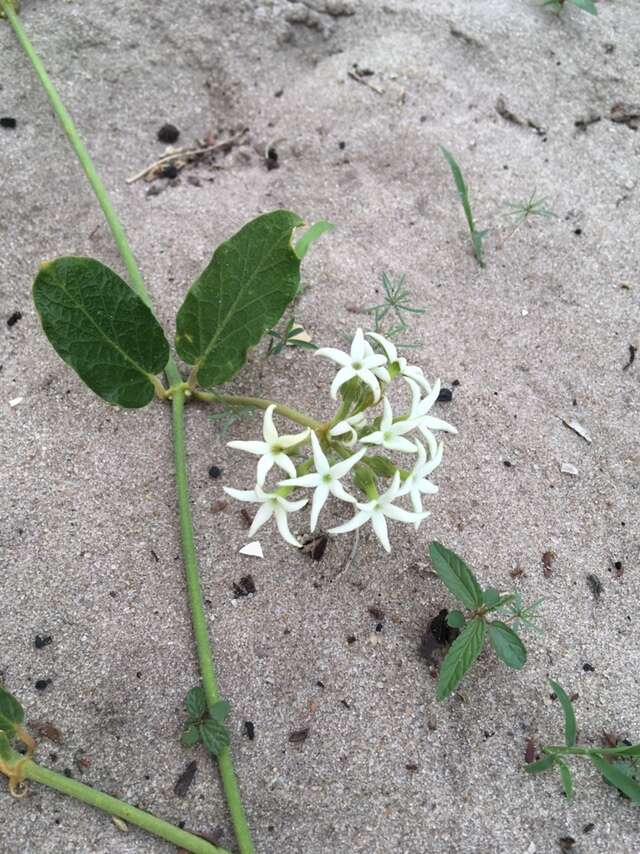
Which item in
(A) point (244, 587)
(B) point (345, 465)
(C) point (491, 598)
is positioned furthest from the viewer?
(A) point (244, 587)

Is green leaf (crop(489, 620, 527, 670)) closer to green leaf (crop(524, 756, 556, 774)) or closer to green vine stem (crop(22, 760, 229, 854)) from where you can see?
green leaf (crop(524, 756, 556, 774))

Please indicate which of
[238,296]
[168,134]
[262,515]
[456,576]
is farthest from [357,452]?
[168,134]

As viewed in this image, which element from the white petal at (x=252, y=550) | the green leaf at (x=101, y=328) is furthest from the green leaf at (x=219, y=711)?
the green leaf at (x=101, y=328)

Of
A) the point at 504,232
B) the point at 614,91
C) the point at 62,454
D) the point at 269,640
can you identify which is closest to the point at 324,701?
the point at 269,640

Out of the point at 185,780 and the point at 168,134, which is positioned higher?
the point at 168,134

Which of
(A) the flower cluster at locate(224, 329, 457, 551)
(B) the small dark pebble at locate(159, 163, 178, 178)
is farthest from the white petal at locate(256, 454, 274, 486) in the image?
(B) the small dark pebble at locate(159, 163, 178, 178)

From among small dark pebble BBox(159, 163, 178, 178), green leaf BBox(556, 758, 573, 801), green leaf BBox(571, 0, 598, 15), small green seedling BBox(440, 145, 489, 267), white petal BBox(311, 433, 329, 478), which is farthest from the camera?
green leaf BBox(571, 0, 598, 15)

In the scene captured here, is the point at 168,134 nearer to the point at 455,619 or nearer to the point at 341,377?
the point at 341,377
